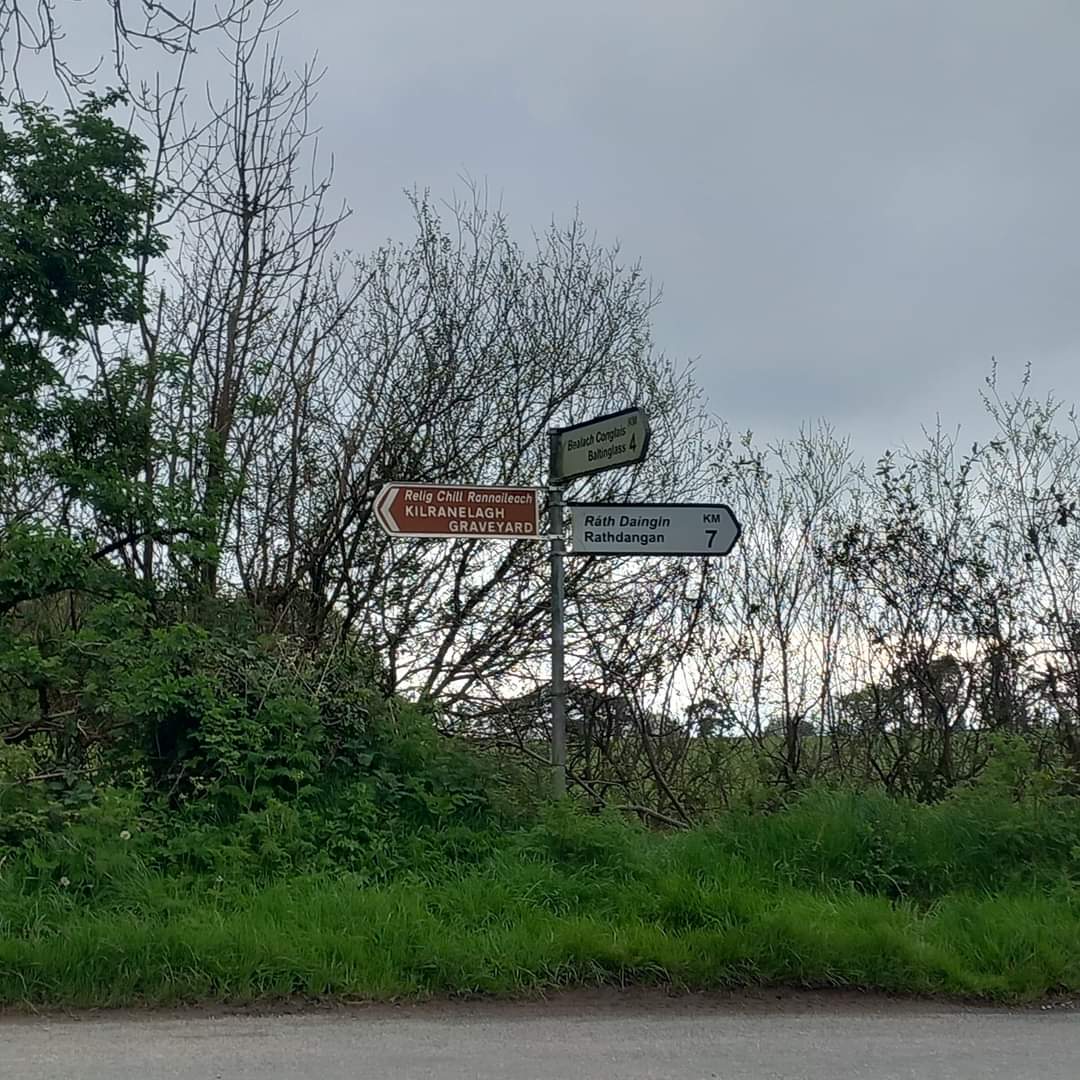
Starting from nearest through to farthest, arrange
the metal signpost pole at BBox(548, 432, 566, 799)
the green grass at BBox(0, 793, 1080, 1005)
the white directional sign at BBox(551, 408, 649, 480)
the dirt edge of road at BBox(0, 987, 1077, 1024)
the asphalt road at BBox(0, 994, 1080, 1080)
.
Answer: the asphalt road at BBox(0, 994, 1080, 1080) < the dirt edge of road at BBox(0, 987, 1077, 1024) < the green grass at BBox(0, 793, 1080, 1005) < the white directional sign at BBox(551, 408, 649, 480) < the metal signpost pole at BBox(548, 432, 566, 799)

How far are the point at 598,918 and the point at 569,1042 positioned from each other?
1.13 m

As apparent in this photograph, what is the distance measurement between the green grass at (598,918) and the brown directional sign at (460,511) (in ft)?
6.18

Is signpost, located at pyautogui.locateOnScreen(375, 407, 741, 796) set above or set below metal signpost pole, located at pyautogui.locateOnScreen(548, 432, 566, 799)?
above

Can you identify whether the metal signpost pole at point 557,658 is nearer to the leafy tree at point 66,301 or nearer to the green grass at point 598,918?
the green grass at point 598,918

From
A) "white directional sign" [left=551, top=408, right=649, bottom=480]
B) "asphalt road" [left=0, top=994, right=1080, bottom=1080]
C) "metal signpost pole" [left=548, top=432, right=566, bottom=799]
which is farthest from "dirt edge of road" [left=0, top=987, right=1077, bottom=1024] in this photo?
"white directional sign" [left=551, top=408, right=649, bottom=480]

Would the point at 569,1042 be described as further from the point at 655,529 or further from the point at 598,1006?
the point at 655,529

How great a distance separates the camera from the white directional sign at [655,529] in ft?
22.3

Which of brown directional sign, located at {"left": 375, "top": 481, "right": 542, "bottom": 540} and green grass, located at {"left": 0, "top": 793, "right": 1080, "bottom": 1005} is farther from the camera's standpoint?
brown directional sign, located at {"left": 375, "top": 481, "right": 542, "bottom": 540}

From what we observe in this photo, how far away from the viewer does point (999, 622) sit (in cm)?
888

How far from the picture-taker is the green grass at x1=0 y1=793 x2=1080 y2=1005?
4.64 m

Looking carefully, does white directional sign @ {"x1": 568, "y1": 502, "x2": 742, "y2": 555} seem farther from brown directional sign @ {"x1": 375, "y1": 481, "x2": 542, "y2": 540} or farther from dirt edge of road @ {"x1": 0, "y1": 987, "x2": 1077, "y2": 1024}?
dirt edge of road @ {"x1": 0, "y1": 987, "x2": 1077, "y2": 1024}

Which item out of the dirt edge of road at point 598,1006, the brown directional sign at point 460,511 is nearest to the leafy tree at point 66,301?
the brown directional sign at point 460,511

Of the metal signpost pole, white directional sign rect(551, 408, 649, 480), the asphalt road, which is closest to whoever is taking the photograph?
the asphalt road

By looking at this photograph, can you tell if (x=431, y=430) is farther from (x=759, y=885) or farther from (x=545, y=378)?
(x=759, y=885)
